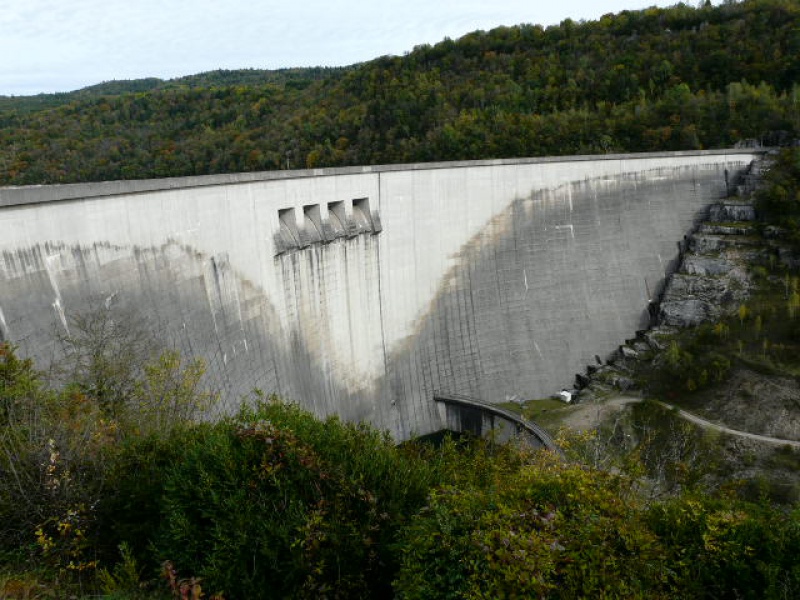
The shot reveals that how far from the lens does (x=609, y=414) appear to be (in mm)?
19734

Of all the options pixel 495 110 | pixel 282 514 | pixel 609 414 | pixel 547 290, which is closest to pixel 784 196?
pixel 547 290

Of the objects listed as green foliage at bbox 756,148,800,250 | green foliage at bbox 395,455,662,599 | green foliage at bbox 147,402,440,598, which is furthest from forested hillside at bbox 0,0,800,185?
green foliage at bbox 147,402,440,598

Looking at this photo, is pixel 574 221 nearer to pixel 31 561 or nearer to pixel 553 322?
pixel 553 322

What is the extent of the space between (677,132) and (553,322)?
16.0 metres

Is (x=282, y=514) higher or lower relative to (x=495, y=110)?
lower

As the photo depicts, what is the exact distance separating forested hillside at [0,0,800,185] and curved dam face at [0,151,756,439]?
9.32 m

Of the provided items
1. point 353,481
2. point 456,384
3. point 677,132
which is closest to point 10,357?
point 353,481

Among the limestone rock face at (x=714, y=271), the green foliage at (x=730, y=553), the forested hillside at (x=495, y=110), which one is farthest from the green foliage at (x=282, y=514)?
the forested hillside at (x=495, y=110)

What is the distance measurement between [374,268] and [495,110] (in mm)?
24001

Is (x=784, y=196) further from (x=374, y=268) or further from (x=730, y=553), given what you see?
(x=730, y=553)

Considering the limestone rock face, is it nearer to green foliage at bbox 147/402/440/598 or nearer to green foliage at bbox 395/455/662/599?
green foliage at bbox 395/455/662/599

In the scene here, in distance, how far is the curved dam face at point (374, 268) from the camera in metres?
10.2

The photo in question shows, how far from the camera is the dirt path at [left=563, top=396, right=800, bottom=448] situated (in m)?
17.9

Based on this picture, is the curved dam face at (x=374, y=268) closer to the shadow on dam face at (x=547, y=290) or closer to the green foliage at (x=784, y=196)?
the shadow on dam face at (x=547, y=290)
